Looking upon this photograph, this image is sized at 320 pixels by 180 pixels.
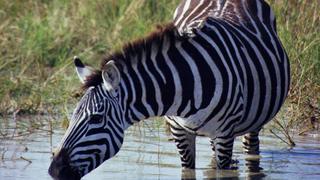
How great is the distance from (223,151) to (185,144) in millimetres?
350

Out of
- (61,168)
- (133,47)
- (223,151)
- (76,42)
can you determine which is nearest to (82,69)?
(133,47)

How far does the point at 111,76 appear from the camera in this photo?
22.2ft

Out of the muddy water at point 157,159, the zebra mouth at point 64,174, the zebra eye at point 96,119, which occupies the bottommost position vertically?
the zebra mouth at point 64,174

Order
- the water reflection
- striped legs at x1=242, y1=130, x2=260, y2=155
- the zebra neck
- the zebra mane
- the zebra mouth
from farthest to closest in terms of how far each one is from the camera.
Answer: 1. striped legs at x1=242, y1=130, x2=260, y2=155
2. the water reflection
3. the zebra neck
4. the zebra mane
5. the zebra mouth

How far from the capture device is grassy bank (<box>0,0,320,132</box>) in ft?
32.1

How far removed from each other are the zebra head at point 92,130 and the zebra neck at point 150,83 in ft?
0.47

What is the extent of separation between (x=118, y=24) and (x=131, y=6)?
16.7 inches

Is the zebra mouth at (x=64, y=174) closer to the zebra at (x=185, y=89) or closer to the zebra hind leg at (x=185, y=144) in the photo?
the zebra at (x=185, y=89)

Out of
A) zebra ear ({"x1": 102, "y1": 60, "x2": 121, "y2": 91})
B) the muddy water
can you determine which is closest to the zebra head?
zebra ear ({"x1": 102, "y1": 60, "x2": 121, "y2": 91})

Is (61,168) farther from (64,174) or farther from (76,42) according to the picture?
(76,42)

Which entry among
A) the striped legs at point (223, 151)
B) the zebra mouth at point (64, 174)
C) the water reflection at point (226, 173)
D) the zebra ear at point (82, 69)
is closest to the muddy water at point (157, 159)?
the water reflection at point (226, 173)

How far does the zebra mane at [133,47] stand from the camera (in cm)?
681

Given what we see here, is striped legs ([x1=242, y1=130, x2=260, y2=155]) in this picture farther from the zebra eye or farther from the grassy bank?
the zebra eye

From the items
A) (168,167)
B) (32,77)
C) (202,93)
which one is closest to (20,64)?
(32,77)
